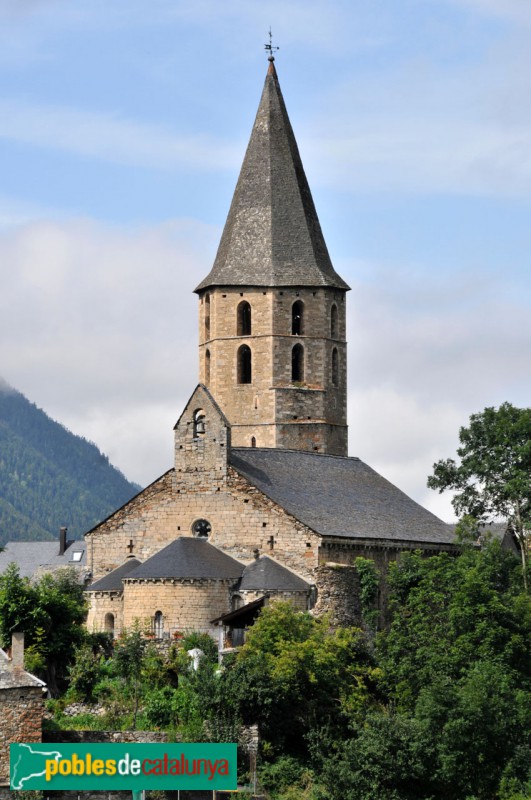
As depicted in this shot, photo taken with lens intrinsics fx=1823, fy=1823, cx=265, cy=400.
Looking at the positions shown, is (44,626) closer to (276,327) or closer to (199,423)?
(199,423)

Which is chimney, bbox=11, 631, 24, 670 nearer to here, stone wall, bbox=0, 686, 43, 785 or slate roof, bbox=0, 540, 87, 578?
stone wall, bbox=0, 686, 43, 785

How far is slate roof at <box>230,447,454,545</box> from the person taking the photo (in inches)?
2586

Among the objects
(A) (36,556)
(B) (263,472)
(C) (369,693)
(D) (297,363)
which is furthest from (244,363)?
(A) (36,556)

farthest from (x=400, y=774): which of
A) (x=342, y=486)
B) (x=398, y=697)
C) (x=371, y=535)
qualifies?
→ (x=342, y=486)

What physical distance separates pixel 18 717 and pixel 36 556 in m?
83.4

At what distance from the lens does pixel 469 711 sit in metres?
52.8

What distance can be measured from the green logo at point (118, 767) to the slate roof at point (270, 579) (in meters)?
11.1

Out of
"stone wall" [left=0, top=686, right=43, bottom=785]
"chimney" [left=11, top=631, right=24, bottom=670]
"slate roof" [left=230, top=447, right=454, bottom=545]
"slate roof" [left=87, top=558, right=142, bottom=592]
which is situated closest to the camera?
"stone wall" [left=0, top=686, right=43, bottom=785]

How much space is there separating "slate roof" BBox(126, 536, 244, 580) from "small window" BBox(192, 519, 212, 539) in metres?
1.09

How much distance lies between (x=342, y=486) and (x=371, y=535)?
5.19 m

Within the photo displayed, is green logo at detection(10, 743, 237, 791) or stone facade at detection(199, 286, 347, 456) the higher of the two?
stone facade at detection(199, 286, 347, 456)

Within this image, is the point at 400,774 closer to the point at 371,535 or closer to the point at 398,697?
the point at 398,697

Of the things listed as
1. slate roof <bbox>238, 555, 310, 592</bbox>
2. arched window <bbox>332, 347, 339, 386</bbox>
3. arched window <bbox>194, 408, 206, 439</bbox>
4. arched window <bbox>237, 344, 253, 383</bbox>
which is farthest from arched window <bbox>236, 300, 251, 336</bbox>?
slate roof <bbox>238, 555, 310, 592</bbox>

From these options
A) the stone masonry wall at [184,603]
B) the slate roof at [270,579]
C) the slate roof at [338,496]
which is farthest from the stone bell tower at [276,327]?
the stone masonry wall at [184,603]
